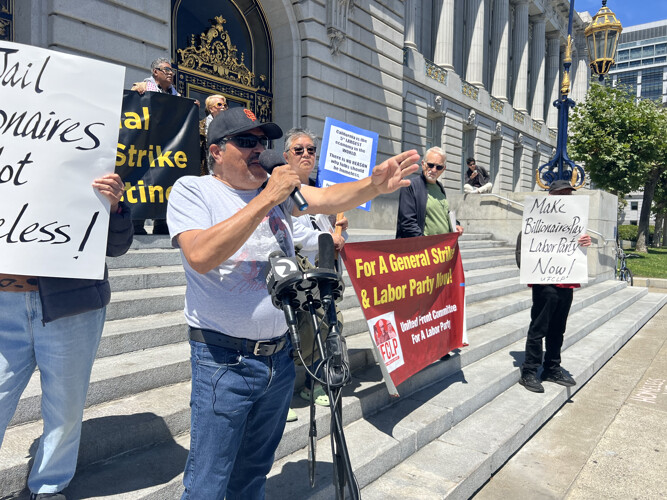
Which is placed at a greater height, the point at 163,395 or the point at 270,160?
the point at 270,160

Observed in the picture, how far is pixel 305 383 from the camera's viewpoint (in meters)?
3.55

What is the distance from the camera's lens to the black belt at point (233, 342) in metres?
1.79

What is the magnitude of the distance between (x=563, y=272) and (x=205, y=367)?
13.2 feet

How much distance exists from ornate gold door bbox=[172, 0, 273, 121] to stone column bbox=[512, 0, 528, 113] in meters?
22.3

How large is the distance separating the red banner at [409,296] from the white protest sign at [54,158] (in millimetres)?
1828

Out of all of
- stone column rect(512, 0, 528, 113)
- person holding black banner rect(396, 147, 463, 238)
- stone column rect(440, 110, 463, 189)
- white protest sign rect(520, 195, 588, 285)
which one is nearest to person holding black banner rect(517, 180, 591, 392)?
white protest sign rect(520, 195, 588, 285)

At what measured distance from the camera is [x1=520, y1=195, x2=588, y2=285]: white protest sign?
4.76m

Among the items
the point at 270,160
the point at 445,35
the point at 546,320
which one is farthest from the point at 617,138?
the point at 270,160

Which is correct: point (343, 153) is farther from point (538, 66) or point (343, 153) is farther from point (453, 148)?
point (538, 66)

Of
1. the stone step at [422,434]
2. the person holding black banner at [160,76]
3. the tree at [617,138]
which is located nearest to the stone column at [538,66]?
the tree at [617,138]

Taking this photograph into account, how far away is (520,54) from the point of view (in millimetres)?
28766

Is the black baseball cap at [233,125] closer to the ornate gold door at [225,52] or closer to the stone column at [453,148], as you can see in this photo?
the ornate gold door at [225,52]

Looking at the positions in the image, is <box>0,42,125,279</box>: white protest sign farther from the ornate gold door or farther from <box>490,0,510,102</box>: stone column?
<box>490,0,510,102</box>: stone column

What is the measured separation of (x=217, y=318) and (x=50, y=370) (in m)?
0.89
